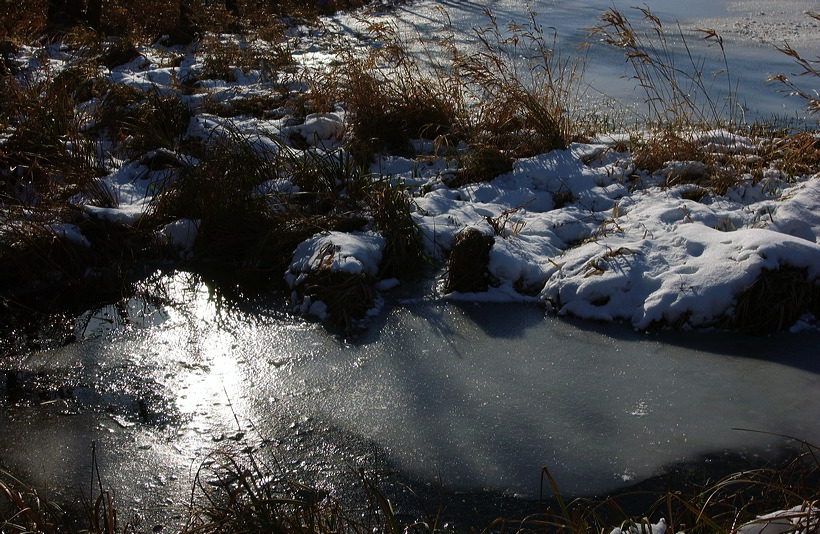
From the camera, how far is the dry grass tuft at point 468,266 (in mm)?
4078

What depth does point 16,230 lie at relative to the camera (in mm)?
Answer: 4172

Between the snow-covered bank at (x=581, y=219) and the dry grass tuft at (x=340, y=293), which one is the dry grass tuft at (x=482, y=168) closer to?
the snow-covered bank at (x=581, y=219)

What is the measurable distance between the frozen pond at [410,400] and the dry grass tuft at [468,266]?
10.3 inches

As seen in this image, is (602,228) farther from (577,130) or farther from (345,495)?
(345,495)

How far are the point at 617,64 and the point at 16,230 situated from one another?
719 cm

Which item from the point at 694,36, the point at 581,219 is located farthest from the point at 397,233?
the point at 694,36

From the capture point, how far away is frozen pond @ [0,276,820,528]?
8.87 ft

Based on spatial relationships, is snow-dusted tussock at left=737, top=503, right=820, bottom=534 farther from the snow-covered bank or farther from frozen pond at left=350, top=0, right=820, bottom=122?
frozen pond at left=350, top=0, right=820, bottom=122

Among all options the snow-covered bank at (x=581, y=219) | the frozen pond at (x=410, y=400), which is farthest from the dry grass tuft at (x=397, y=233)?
the frozen pond at (x=410, y=400)

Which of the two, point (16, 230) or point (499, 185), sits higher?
point (499, 185)

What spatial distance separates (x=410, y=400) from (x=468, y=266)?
1.23 meters

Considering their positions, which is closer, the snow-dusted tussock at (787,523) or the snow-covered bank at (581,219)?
the snow-dusted tussock at (787,523)

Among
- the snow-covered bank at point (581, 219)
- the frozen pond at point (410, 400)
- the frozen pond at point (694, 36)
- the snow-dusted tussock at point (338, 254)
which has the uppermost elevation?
the frozen pond at point (694, 36)

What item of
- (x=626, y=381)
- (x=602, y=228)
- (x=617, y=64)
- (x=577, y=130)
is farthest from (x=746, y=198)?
(x=617, y=64)
